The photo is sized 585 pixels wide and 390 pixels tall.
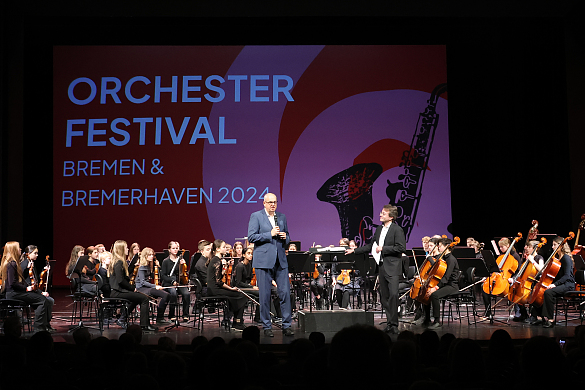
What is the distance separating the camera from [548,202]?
40.4ft

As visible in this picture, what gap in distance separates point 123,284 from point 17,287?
4.26ft

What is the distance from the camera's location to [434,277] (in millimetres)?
7465

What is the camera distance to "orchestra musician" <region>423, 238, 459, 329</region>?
7277mm

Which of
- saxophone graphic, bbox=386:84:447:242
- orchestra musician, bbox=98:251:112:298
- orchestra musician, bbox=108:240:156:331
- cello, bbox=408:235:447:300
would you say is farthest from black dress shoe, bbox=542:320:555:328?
orchestra musician, bbox=98:251:112:298

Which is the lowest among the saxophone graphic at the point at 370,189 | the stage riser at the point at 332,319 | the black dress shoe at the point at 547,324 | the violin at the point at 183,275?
the black dress shoe at the point at 547,324

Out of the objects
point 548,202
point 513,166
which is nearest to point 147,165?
point 513,166

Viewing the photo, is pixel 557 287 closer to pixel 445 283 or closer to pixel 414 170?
pixel 445 283

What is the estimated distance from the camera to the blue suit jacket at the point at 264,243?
20.0 ft

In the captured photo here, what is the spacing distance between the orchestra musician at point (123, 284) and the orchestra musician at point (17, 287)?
887 millimetres

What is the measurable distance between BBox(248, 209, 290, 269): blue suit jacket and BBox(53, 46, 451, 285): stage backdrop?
5.70 metres

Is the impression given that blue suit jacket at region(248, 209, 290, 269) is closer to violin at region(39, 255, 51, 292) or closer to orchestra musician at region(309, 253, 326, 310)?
orchestra musician at region(309, 253, 326, 310)

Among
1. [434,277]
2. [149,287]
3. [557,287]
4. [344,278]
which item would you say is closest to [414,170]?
[344,278]

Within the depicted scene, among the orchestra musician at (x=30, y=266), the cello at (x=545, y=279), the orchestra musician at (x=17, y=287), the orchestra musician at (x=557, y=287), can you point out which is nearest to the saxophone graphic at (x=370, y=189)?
the orchestra musician at (x=557, y=287)

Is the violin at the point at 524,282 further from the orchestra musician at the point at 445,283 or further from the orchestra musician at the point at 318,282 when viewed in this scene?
the orchestra musician at the point at 318,282
